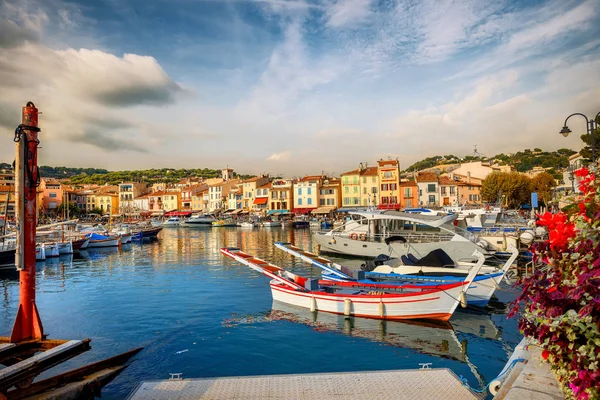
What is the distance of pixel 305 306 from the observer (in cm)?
1581

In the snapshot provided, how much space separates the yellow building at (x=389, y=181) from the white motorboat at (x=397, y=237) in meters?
40.8

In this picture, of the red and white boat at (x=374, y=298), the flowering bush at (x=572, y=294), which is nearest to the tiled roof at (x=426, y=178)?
the red and white boat at (x=374, y=298)

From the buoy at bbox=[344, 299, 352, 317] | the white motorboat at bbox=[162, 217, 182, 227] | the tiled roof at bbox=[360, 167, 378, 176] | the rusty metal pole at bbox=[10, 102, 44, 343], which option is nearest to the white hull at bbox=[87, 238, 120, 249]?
the buoy at bbox=[344, 299, 352, 317]

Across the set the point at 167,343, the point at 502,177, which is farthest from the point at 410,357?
the point at 502,177

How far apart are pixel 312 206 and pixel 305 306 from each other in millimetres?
Answer: 68476

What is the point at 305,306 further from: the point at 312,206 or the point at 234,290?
the point at 312,206

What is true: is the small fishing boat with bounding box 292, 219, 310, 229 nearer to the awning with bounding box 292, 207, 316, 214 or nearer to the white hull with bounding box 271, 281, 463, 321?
the awning with bounding box 292, 207, 316, 214

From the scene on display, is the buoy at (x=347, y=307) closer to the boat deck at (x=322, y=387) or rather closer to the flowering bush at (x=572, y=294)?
the boat deck at (x=322, y=387)

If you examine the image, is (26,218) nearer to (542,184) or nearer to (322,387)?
(322,387)

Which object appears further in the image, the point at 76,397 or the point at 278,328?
the point at 278,328

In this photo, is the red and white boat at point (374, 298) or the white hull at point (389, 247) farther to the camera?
the white hull at point (389, 247)

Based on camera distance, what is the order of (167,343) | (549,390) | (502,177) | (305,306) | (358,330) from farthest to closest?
(502,177), (305,306), (358,330), (167,343), (549,390)

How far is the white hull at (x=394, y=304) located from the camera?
13.8 m

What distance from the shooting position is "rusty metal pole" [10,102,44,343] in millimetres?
8789
